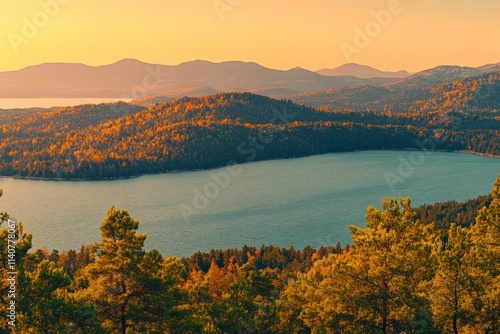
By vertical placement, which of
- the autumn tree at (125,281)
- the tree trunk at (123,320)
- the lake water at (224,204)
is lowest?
the lake water at (224,204)

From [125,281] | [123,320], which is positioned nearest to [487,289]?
[125,281]

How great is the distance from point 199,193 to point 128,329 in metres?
135

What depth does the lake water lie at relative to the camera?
11300cm

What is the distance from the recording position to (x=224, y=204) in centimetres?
14850

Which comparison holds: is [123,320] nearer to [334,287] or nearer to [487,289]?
[334,287]

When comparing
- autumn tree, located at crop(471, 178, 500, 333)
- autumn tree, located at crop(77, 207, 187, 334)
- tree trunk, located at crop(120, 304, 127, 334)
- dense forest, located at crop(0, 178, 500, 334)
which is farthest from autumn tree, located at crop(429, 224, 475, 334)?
tree trunk, located at crop(120, 304, 127, 334)

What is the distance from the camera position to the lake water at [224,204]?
113 metres

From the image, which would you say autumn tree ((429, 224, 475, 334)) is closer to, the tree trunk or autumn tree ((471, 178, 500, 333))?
autumn tree ((471, 178, 500, 333))

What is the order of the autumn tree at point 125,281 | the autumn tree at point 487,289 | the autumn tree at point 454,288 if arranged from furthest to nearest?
1. the autumn tree at point 125,281
2. the autumn tree at point 454,288
3. the autumn tree at point 487,289

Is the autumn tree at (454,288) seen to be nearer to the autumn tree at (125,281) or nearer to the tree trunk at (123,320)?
the autumn tree at (125,281)

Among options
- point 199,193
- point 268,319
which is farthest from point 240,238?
point 268,319

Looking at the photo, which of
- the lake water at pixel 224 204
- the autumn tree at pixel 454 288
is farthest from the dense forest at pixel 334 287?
the lake water at pixel 224 204

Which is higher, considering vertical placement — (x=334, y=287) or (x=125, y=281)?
(x=125, y=281)

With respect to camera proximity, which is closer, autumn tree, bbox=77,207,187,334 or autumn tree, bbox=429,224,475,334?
autumn tree, bbox=429,224,475,334
